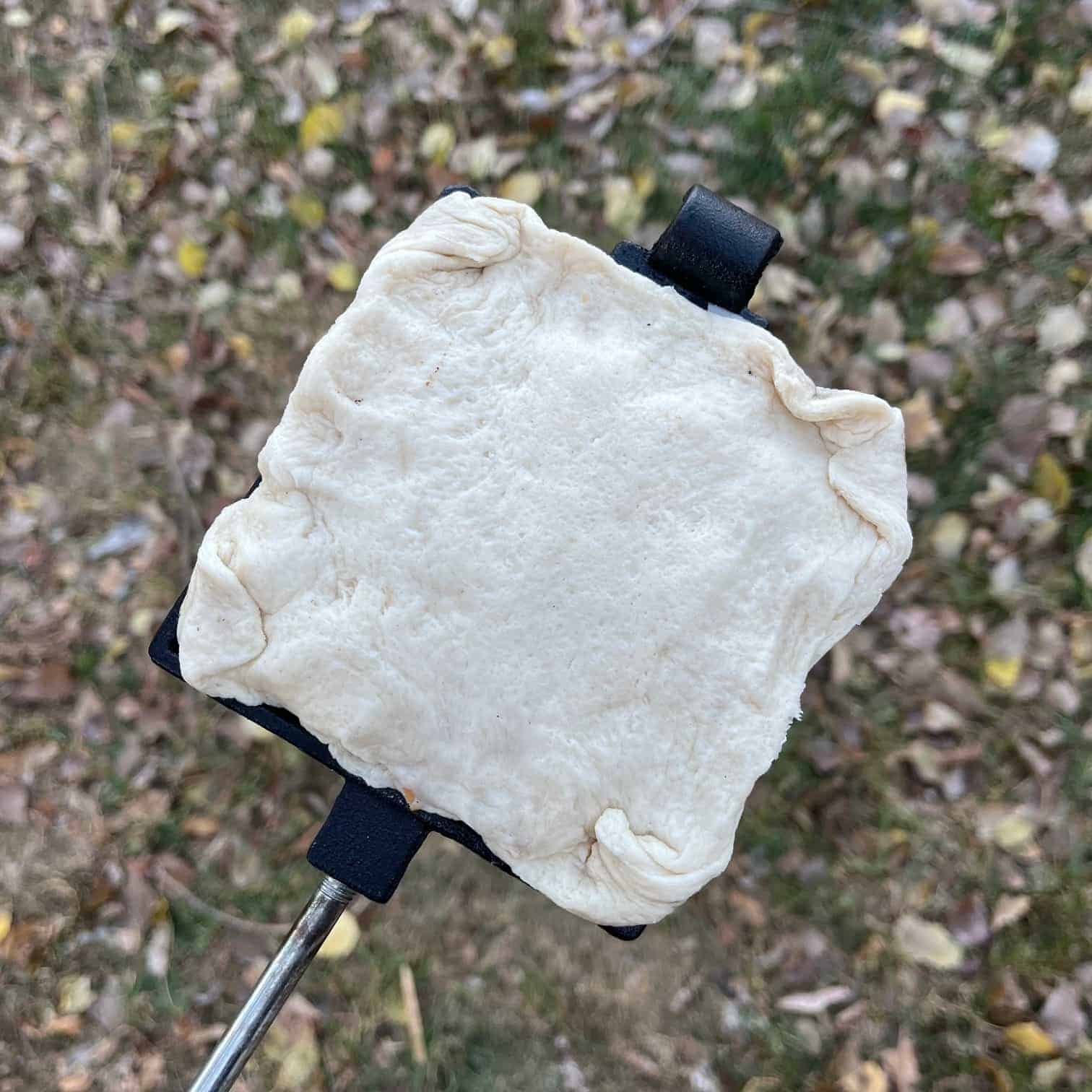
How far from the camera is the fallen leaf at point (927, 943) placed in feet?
7.59

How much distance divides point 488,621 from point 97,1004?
83.6 inches

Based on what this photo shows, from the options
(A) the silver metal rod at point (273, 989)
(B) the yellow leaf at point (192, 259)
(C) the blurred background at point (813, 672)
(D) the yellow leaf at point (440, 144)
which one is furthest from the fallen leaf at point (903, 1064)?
(B) the yellow leaf at point (192, 259)

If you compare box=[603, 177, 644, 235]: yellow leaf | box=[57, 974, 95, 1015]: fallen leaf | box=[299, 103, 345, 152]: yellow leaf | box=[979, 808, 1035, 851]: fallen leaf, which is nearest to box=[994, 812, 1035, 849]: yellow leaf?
box=[979, 808, 1035, 851]: fallen leaf

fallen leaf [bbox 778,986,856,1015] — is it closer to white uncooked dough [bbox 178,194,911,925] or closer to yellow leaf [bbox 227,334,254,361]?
white uncooked dough [bbox 178,194,911,925]

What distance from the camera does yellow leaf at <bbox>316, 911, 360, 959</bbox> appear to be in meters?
2.38

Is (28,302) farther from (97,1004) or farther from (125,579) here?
(97,1004)

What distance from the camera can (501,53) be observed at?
8.29 feet

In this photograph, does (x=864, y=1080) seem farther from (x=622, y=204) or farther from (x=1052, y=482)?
(x=622, y=204)

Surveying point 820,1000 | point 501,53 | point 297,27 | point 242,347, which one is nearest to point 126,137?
point 297,27

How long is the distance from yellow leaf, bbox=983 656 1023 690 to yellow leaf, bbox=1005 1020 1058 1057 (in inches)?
36.8

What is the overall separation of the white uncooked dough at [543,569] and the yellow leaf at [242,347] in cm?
137

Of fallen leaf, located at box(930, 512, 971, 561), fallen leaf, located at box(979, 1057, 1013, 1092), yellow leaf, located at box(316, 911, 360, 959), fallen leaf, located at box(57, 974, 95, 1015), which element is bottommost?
fallen leaf, located at box(57, 974, 95, 1015)

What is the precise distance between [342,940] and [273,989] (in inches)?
45.0

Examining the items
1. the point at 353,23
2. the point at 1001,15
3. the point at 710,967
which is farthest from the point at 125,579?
the point at 1001,15
